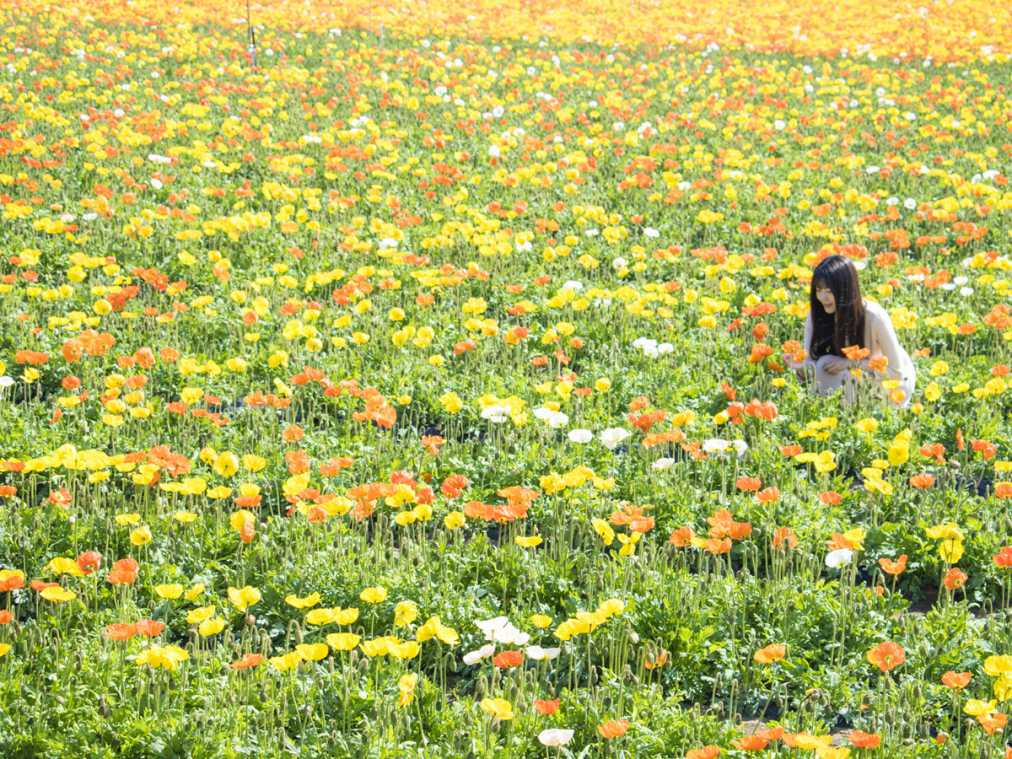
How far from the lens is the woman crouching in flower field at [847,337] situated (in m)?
6.15

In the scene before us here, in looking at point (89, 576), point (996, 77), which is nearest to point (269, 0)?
point (996, 77)

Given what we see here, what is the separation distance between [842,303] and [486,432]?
194 centimetres

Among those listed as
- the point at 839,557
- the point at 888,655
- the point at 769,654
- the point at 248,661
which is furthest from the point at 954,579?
the point at 248,661

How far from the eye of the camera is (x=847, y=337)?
6289 mm

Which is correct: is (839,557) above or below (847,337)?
below

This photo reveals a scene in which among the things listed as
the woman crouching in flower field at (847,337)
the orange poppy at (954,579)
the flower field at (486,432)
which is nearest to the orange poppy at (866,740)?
the flower field at (486,432)

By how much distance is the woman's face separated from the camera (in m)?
A: 6.29

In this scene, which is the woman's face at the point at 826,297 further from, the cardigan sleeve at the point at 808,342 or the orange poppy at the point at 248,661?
the orange poppy at the point at 248,661

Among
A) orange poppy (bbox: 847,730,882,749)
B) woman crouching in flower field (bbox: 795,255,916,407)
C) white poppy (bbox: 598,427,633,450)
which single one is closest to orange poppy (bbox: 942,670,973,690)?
orange poppy (bbox: 847,730,882,749)

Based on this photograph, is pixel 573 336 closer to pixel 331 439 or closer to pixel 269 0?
pixel 331 439

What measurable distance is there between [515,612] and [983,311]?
4424mm

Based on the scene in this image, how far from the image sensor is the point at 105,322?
6832mm

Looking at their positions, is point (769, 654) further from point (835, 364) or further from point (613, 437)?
point (835, 364)

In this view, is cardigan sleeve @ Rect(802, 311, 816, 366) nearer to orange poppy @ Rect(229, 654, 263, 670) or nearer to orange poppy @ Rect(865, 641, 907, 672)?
orange poppy @ Rect(865, 641, 907, 672)
